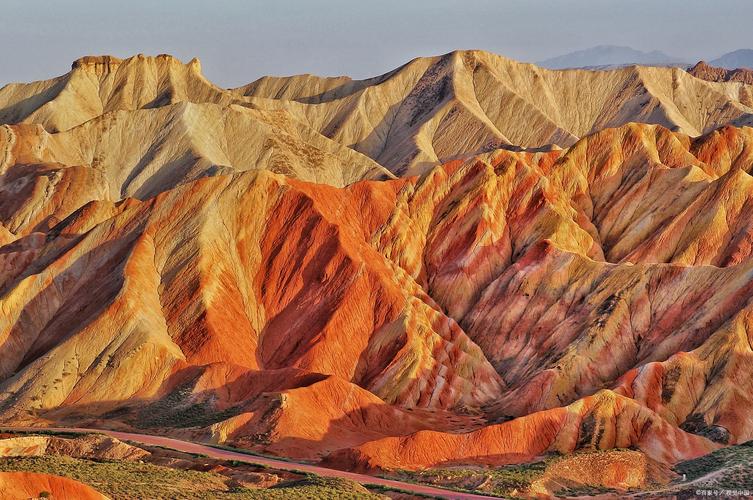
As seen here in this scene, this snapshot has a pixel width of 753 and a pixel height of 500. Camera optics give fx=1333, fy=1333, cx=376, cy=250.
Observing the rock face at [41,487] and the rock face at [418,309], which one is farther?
the rock face at [418,309]

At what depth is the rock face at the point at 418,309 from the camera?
93.6m

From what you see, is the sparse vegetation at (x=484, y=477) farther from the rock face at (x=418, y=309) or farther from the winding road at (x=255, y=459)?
the rock face at (x=418, y=309)

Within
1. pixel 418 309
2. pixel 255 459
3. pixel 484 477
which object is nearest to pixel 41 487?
pixel 255 459

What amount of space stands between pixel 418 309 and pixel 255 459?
33925 mm

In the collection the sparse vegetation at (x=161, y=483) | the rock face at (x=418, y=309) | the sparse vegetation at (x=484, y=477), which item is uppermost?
the rock face at (x=418, y=309)

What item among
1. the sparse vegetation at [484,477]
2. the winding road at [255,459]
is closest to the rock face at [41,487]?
the winding road at [255,459]

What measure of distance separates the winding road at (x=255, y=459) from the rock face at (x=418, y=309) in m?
4.23

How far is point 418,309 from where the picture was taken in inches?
4449

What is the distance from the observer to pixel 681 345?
102562 mm

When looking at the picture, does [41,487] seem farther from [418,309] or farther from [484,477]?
[418,309]

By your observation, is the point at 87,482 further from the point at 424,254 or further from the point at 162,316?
the point at 424,254

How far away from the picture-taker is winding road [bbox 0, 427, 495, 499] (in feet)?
243

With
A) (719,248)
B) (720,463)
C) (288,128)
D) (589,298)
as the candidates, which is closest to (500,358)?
(589,298)

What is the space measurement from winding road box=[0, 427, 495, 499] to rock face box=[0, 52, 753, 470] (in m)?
4.23
